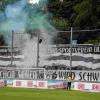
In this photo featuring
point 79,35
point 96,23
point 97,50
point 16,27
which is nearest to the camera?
point 97,50

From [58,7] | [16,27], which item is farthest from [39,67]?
[58,7]

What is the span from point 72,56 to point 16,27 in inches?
492

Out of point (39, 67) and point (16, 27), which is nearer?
point (39, 67)

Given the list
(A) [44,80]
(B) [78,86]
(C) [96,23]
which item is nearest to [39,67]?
(A) [44,80]

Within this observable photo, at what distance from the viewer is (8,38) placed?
52.1 meters

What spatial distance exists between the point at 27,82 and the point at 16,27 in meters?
10.5

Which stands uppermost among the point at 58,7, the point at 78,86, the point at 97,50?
the point at 58,7

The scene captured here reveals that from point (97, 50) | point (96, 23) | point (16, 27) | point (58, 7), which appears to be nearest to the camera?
point (97, 50)

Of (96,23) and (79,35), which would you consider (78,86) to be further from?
(96,23)

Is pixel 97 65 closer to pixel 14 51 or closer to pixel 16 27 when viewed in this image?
pixel 14 51

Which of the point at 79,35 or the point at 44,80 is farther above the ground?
the point at 79,35

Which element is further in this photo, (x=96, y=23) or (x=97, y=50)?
(x=96, y=23)

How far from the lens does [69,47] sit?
47.9 metres

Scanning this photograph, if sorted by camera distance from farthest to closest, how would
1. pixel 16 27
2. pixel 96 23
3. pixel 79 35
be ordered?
pixel 96 23
pixel 16 27
pixel 79 35
